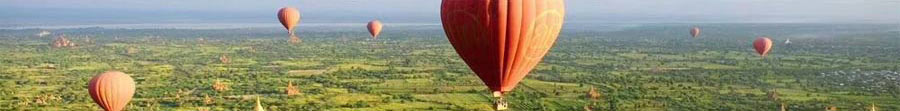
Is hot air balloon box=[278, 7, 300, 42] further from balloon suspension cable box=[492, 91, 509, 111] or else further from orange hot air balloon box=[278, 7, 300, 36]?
balloon suspension cable box=[492, 91, 509, 111]

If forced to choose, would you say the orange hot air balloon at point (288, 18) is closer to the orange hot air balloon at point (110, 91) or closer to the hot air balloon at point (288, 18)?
the hot air balloon at point (288, 18)

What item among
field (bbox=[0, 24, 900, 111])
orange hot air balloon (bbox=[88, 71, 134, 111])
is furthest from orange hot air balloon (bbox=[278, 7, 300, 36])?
orange hot air balloon (bbox=[88, 71, 134, 111])

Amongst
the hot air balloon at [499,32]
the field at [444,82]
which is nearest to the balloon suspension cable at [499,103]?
the hot air balloon at [499,32]

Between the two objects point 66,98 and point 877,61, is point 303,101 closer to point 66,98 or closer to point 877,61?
point 66,98

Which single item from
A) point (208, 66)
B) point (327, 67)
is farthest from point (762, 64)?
point (208, 66)

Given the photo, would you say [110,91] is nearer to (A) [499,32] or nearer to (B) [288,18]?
(A) [499,32]

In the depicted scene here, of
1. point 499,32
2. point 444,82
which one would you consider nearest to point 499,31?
point 499,32
